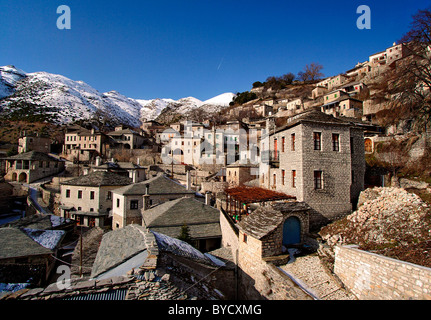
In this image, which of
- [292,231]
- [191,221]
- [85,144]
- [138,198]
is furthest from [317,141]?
[85,144]

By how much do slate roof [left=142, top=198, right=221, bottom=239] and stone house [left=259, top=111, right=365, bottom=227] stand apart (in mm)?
7790

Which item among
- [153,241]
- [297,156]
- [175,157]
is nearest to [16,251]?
[153,241]

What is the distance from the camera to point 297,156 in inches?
594

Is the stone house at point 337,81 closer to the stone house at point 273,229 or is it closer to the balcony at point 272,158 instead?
the balcony at point 272,158

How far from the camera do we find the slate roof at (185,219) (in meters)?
18.1

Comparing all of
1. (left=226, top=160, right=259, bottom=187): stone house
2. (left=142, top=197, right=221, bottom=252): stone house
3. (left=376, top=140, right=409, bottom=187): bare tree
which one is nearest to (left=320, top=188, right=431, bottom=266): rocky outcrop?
(left=376, top=140, right=409, bottom=187): bare tree

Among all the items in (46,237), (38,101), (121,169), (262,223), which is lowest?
(46,237)

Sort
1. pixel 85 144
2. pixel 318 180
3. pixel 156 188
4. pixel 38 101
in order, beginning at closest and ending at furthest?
1. pixel 318 180
2. pixel 156 188
3. pixel 85 144
4. pixel 38 101

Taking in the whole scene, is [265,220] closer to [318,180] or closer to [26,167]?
[318,180]

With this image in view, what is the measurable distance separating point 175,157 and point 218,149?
42.6 feet

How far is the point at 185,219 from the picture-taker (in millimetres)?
19188

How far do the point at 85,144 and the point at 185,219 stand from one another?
5470 centimetres

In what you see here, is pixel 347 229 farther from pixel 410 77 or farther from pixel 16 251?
pixel 16 251

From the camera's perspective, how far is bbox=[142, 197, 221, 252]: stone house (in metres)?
18.0
